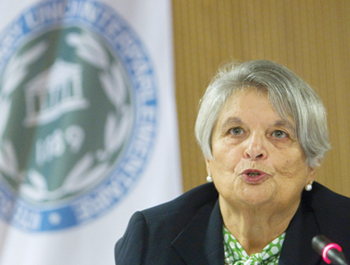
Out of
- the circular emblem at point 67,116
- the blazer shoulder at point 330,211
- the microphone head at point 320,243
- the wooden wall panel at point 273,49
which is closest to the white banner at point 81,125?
the circular emblem at point 67,116

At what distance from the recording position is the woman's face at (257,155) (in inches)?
58.2

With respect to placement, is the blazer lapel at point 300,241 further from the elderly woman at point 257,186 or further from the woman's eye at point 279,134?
the woman's eye at point 279,134

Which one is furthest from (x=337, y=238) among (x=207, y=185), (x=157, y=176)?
(x=157, y=176)

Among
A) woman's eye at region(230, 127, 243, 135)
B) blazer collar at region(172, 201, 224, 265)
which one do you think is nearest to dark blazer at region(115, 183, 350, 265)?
blazer collar at region(172, 201, 224, 265)

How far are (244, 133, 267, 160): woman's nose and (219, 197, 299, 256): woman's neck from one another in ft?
0.64

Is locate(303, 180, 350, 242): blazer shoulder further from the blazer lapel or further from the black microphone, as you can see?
the black microphone

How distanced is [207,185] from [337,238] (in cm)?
59

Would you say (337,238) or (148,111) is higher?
(148,111)

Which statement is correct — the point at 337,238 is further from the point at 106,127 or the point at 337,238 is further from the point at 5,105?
the point at 5,105

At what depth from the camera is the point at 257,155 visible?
147cm

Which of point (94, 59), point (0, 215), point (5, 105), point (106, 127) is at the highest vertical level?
point (94, 59)

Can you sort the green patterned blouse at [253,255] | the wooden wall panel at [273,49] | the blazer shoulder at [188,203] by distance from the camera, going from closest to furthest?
the green patterned blouse at [253,255], the blazer shoulder at [188,203], the wooden wall panel at [273,49]

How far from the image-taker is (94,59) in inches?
85.8

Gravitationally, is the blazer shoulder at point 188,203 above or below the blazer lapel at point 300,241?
above
